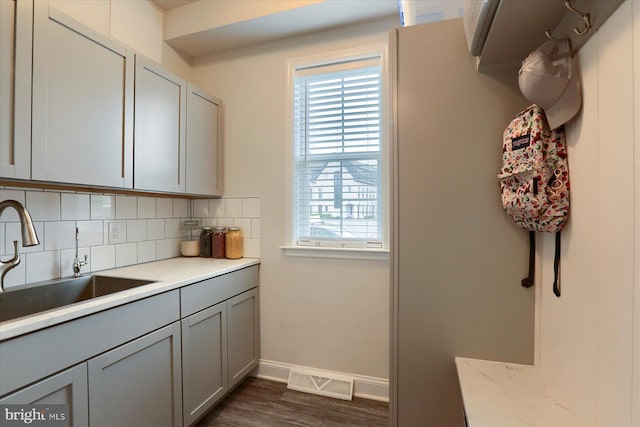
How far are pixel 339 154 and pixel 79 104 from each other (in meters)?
1.46

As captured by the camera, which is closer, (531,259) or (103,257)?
(531,259)

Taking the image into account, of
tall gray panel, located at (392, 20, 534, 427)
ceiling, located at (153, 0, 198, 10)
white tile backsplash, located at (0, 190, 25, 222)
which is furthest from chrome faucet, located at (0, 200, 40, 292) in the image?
Answer: ceiling, located at (153, 0, 198, 10)

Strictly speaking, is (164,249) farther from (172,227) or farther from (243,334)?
(243,334)

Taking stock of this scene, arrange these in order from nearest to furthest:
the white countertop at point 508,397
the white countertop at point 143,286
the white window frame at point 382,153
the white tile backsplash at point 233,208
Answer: the white countertop at point 508,397
the white countertop at point 143,286
the white window frame at point 382,153
the white tile backsplash at point 233,208

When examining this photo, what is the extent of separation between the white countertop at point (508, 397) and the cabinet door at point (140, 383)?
1312 millimetres

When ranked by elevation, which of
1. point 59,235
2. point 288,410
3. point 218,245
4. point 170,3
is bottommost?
point 288,410

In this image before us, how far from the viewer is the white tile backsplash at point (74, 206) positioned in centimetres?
161

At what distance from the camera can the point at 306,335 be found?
7.09 ft

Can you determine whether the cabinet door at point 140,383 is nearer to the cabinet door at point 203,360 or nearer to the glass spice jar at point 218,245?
the cabinet door at point 203,360

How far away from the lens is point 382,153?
2.01 metres

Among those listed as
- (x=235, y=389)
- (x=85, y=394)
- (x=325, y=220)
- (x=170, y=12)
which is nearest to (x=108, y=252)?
(x=85, y=394)

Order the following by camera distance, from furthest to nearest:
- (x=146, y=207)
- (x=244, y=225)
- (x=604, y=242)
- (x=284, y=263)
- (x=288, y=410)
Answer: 1. (x=244, y=225)
2. (x=284, y=263)
3. (x=146, y=207)
4. (x=288, y=410)
5. (x=604, y=242)

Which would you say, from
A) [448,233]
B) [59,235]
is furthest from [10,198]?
[448,233]

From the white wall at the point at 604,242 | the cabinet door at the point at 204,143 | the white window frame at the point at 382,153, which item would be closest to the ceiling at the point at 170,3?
the cabinet door at the point at 204,143
